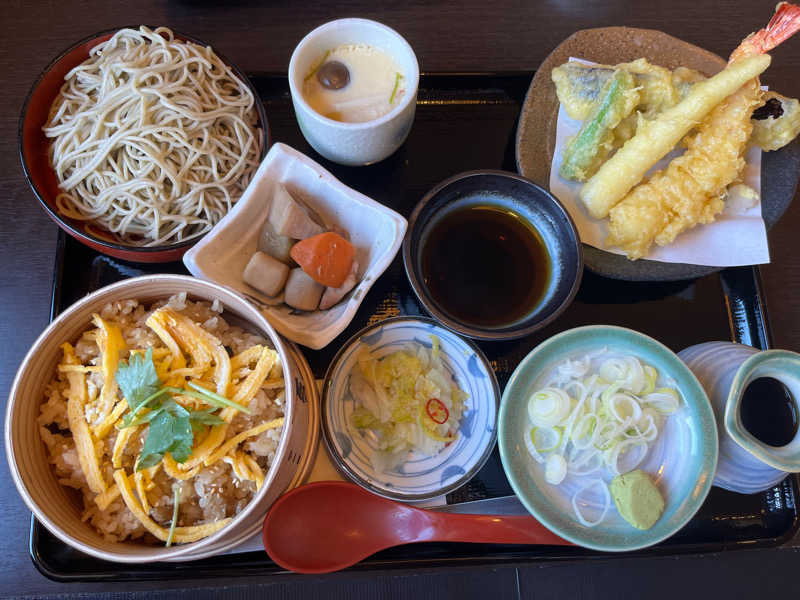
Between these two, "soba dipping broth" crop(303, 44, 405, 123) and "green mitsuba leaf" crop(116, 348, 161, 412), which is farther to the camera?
"soba dipping broth" crop(303, 44, 405, 123)

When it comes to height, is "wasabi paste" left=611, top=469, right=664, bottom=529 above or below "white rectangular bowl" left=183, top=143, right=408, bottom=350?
below

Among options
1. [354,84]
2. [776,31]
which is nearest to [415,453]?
[354,84]

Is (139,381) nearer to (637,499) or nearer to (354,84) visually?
(354,84)

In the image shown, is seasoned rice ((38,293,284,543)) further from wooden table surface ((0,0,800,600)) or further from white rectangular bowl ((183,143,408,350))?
wooden table surface ((0,0,800,600))

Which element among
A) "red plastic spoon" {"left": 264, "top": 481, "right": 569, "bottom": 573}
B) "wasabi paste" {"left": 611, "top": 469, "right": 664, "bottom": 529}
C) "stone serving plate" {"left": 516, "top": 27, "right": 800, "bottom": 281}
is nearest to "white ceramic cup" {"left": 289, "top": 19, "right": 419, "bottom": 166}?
"stone serving plate" {"left": 516, "top": 27, "right": 800, "bottom": 281}

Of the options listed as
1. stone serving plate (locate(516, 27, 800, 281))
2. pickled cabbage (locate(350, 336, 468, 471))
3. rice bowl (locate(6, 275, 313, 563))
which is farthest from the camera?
stone serving plate (locate(516, 27, 800, 281))

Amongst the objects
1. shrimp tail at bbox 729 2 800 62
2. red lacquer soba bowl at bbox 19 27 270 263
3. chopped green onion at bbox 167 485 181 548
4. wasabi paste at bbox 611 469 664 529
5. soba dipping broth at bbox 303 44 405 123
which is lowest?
chopped green onion at bbox 167 485 181 548

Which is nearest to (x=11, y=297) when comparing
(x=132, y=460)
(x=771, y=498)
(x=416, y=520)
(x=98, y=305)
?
(x=98, y=305)
